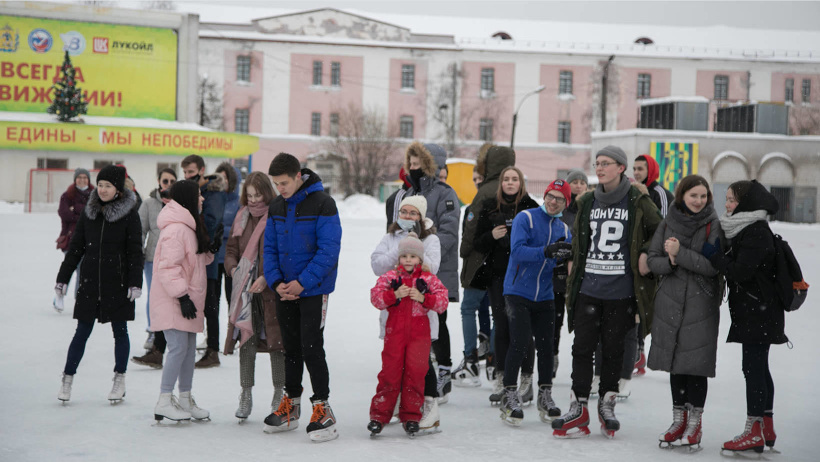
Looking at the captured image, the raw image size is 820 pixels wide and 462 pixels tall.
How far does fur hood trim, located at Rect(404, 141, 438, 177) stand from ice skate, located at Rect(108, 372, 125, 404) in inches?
108

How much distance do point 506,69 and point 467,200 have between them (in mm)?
19024

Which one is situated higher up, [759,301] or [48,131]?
[48,131]

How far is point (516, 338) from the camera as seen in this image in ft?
19.4

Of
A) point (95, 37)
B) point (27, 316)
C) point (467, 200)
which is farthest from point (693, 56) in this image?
point (27, 316)

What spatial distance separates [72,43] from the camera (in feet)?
114

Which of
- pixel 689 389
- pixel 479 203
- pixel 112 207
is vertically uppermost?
pixel 479 203

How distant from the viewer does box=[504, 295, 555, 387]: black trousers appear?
5910mm

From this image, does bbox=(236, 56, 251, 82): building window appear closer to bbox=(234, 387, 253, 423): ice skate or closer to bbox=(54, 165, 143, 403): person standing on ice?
bbox=(54, 165, 143, 403): person standing on ice

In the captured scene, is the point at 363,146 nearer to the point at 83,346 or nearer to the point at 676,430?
the point at 83,346

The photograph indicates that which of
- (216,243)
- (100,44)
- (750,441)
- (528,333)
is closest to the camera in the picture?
(750,441)

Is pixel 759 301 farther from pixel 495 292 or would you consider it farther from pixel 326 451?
pixel 326 451

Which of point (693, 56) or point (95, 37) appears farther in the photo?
point (693, 56)

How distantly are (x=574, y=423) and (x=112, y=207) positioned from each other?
373 cm

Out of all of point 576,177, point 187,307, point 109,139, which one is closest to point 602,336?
point 576,177
